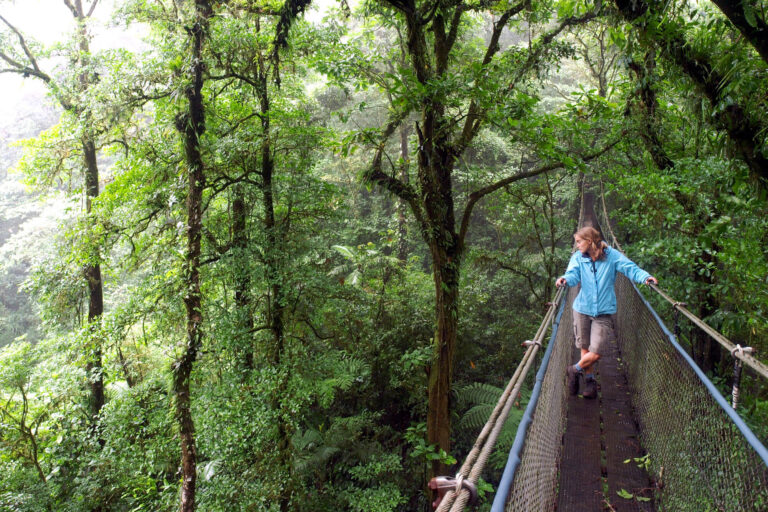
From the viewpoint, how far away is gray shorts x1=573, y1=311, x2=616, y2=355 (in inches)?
114

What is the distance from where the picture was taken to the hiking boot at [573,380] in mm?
3080

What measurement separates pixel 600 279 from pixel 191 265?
338 centimetres

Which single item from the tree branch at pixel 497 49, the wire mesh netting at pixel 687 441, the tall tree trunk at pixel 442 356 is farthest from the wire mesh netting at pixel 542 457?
the tree branch at pixel 497 49

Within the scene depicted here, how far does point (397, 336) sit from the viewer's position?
6.79 meters

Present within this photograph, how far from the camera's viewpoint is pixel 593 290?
2.98 m

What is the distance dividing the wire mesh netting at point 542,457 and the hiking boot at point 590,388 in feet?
2.64

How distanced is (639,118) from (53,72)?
22.9 ft

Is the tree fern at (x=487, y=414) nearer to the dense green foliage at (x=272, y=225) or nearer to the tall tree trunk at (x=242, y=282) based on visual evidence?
the dense green foliage at (x=272, y=225)

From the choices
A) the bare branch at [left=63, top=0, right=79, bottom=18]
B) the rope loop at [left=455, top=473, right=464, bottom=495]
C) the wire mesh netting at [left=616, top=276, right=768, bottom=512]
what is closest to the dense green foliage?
the bare branch at [left=63, top=0, right=79, bottom=18]

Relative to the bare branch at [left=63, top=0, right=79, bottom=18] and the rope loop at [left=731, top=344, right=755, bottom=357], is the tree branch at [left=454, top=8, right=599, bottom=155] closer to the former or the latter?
the rope loop at [left=731, top=344, right=755, bottom=357]

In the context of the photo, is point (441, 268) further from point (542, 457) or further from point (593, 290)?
point (542, 457)

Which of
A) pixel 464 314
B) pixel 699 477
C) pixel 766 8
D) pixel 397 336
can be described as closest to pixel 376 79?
pixel 766 8

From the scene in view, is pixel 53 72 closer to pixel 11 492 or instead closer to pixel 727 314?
pixel 11 492

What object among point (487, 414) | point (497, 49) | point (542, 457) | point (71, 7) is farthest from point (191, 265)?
point (71, 7)
